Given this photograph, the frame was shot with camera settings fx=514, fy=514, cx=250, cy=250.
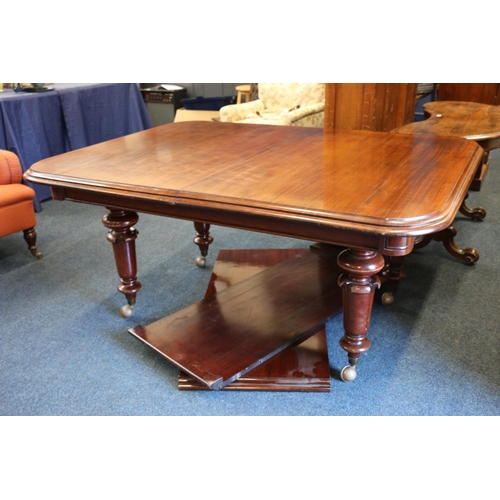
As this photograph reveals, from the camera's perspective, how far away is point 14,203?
8.28ft

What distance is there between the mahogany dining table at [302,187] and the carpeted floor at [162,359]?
0.17 meters

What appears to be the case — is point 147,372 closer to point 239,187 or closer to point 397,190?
point 239,187

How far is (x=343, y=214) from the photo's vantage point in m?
1.28

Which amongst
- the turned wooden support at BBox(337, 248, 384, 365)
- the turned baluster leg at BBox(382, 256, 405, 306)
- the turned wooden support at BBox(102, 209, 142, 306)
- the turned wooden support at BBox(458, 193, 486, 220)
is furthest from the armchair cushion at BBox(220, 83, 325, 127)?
the turned wooden support at BBox(337, 248, 384, 365)

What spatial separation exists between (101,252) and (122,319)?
0.76m

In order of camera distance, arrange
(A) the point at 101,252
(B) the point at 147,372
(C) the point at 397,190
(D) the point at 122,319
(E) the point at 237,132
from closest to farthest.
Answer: (C) the point at 397,190
(B) the point at 147,372
(D) the point at 122,319
(E) the point at 237,132
(A) the point at 101,252

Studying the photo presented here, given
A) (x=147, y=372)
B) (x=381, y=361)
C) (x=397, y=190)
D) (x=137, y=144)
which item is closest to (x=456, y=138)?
(x=397, y=190)

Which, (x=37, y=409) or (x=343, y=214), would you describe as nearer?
(x=343, y=214)

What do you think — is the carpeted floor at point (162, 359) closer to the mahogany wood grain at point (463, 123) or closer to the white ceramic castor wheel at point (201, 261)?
the white ceramic castor wheel at point (201, 261)

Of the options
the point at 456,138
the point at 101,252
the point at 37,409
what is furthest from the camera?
the point at 101,252

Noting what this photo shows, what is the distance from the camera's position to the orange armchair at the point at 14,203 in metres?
2.49

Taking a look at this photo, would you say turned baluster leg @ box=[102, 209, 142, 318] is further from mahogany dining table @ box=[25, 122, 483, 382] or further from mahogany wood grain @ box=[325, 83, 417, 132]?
mahogany wood grain @ box=[325, 83, 417, 132]

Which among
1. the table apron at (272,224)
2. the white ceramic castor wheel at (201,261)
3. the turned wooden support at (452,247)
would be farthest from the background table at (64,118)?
the turned wooden support at (452,247)

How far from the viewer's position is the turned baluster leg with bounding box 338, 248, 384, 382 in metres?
1.46
